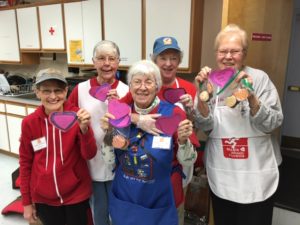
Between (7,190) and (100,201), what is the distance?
5.94 feet

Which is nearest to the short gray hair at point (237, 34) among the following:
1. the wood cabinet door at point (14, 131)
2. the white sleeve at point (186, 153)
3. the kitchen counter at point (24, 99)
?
the white sleeve at point (186, 153)

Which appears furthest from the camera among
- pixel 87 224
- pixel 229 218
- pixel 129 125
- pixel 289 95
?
pixel 289 95

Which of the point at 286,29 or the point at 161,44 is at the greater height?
the point at 286,29

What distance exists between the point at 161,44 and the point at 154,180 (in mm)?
742

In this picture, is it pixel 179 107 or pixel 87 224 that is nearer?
pixel 179 107

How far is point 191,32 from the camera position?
2.48 m

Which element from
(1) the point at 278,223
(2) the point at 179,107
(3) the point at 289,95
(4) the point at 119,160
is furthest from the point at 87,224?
(3) the point at 289,95

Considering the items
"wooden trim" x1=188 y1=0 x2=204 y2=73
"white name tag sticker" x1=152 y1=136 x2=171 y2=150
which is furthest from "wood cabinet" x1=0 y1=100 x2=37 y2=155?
"white name tag sticker" x1=152 y1=136 x2=171 y2=150

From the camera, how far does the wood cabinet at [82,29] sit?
2988 mm

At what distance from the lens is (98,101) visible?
1.52 meters

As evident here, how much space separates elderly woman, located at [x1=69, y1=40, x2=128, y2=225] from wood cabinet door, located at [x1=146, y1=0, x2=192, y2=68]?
3.73ft

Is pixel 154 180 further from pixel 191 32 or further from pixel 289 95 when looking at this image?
pixel 289 95

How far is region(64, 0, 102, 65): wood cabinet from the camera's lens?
118 inches

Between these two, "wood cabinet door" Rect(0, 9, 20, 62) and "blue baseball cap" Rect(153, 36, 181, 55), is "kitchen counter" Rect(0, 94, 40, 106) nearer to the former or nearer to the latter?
"wood cabinet door" Rect(0, 9, 20, 62)
